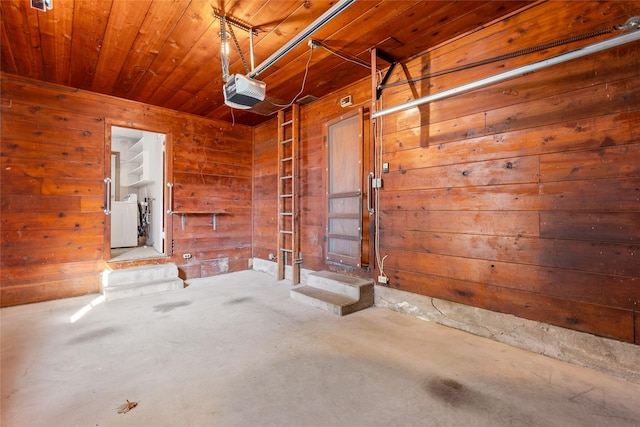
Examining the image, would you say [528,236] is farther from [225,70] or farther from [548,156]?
[225,70]

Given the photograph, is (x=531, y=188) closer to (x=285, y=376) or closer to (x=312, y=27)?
(x=312, y=27)

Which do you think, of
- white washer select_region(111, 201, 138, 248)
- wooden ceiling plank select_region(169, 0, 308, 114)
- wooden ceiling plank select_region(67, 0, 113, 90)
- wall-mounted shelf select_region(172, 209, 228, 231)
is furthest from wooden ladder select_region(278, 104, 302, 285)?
white washer select_region(111, 201, 138, 248)

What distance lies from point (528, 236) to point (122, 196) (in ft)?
24.9

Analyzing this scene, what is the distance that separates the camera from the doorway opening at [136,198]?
4531mm

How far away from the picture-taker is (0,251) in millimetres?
3045

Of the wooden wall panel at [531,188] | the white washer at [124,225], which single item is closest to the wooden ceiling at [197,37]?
the wooden wall panel at [531,188]

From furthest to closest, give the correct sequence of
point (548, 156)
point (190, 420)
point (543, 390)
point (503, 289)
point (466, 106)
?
point (466, 106)
point (503, 289)
point (548, 156)
point (543, 390)
point (190, 420)

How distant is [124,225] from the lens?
5.08m

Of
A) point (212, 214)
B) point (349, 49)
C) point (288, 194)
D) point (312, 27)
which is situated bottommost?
point (212, 214)

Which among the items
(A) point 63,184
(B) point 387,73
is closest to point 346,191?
(B) point 387,73

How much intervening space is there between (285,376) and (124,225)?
480 centimetres

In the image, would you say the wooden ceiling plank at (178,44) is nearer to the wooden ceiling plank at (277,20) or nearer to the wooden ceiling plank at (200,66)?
the wooden ceiling plank at (200,66)

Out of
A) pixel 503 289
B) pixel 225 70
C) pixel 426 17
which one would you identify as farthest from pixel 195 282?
pixel 426 17

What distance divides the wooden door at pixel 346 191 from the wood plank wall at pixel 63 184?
2.22 meters
